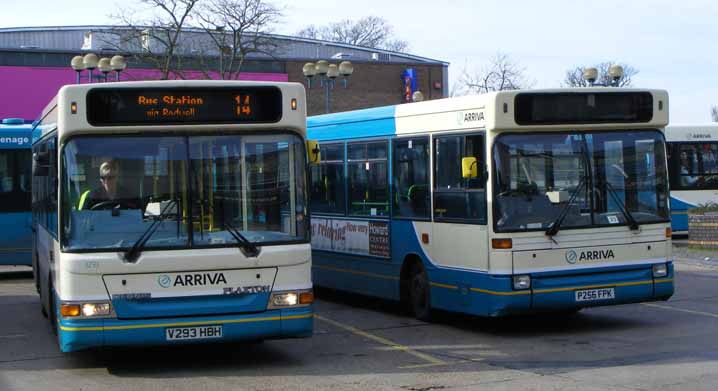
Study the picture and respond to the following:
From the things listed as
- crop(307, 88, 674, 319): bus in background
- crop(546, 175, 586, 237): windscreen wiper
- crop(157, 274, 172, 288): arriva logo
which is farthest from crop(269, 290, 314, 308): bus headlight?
crop(546, 175, 586, 237): windscreen wiper

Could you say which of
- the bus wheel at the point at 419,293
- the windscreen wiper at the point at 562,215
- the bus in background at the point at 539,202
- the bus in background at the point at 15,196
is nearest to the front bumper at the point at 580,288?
the bus in background at the point at 539,202

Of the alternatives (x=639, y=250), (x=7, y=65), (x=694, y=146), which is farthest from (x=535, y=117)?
(x=7, y=65)

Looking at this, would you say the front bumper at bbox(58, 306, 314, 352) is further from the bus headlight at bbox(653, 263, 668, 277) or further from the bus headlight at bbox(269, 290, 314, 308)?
the bus headlight at bbox(653, 263, 668, 277)

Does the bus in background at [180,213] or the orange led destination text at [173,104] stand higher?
the orange led destination text at [173,104]

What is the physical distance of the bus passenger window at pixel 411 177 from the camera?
46.3 ft

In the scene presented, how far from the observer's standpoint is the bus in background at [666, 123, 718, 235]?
2975 centimetres

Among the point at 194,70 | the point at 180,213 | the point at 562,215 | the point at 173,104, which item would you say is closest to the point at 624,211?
the point at 562,215

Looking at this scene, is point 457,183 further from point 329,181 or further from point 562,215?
point 329,181

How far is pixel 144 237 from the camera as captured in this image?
10.3 metres

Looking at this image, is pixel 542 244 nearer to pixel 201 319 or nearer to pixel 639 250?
pixel 639 250

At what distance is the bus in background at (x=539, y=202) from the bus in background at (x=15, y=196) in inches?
416

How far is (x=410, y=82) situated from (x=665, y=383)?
51072 mm

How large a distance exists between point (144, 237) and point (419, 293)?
4.93m

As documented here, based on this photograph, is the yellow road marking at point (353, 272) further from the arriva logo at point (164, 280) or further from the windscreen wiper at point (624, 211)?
the arriva logo at point (164, 280)
